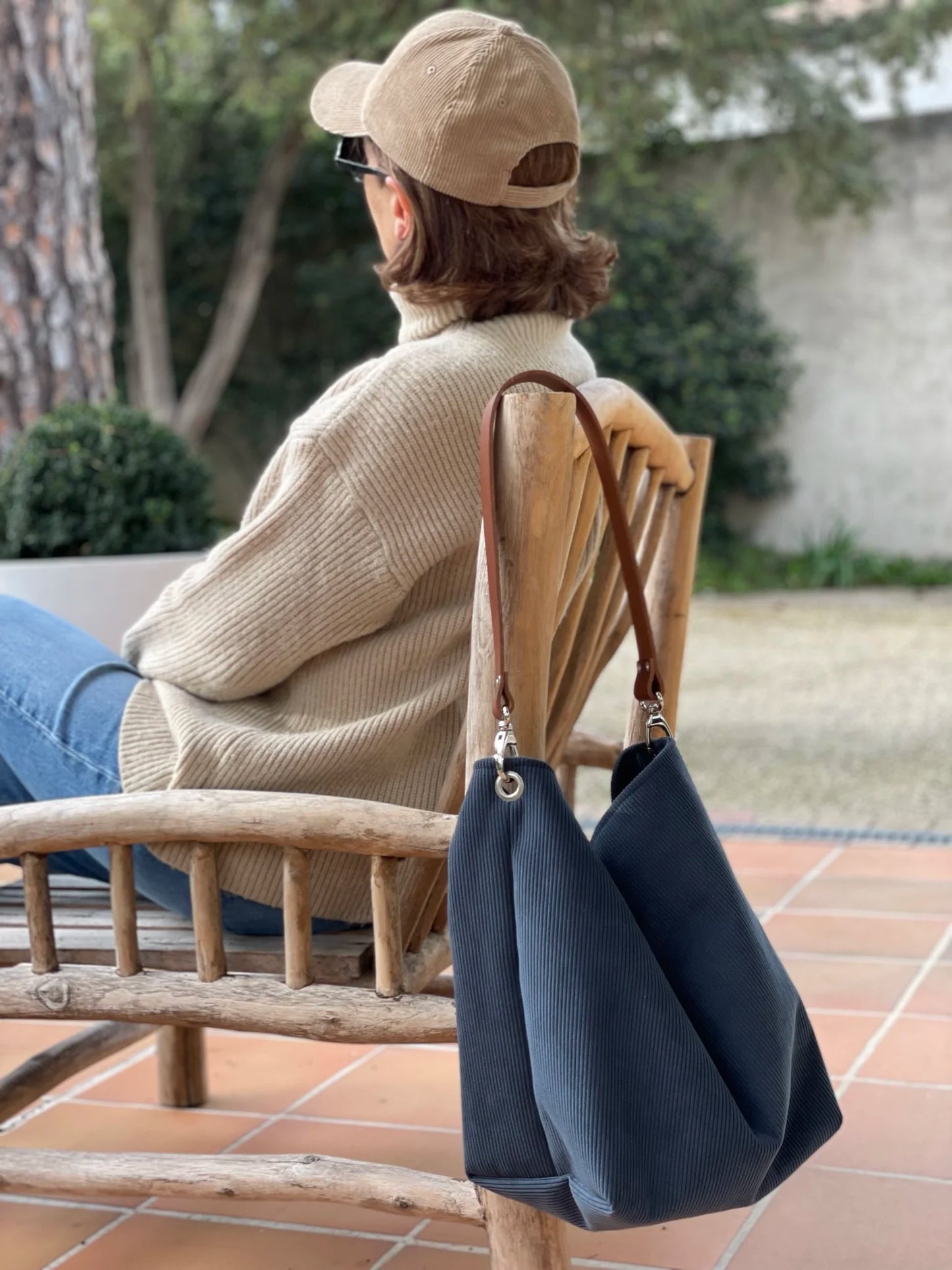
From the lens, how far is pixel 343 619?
1.37 m

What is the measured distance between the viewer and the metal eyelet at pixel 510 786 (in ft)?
3.64

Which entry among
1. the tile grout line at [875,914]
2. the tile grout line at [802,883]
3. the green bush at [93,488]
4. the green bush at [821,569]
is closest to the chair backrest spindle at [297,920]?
the tile grout line at [802,883]

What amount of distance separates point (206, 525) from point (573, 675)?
2.02 meters

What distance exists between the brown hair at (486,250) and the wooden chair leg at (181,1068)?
1.15 m

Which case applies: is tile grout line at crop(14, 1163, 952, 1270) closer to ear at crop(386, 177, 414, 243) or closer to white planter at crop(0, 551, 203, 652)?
ear at crop(386, 177, 414, 243)

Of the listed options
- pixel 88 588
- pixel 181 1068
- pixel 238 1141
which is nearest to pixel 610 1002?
pixel 238 1141

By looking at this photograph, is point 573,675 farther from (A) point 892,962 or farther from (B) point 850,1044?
(A) point 892,962

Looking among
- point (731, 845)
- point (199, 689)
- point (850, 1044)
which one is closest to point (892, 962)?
point (850, 1044)

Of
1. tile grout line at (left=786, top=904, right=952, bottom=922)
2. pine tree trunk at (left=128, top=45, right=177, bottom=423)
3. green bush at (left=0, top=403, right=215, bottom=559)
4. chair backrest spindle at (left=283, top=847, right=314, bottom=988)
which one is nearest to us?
chair backrest spindle at (left=283, top=847, right=314, bottom=988)

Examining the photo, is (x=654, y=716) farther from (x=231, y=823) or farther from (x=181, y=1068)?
(x=181, y=1068)

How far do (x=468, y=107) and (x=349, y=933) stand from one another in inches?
31.0

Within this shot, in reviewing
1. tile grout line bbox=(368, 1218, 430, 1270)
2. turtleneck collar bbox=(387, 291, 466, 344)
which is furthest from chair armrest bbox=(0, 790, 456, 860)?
tile grout line bbox=(368, 1218, 430, 1270)

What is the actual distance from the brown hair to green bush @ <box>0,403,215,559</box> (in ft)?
5.87

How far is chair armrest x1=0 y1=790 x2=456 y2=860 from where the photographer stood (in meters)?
1.25
